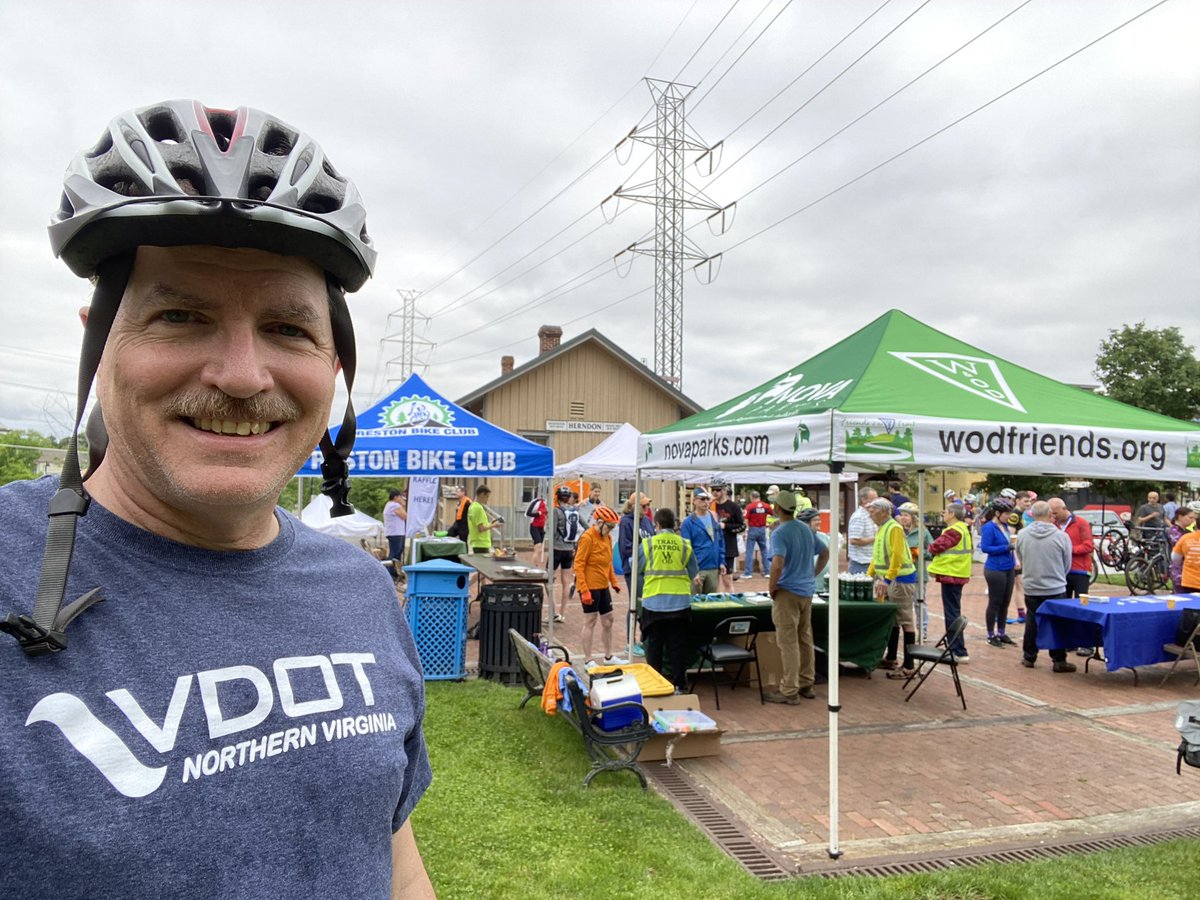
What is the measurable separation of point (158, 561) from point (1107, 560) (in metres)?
22.8

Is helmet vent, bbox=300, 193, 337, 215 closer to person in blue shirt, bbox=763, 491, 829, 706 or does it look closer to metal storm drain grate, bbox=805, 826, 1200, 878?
metal storm drain grate, bbox=805, 826, 1200, 878

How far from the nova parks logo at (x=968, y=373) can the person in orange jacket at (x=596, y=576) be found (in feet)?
12.9

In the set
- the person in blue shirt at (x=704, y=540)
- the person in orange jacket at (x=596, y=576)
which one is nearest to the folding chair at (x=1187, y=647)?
the person in blue shirt at (x=704, y=540)

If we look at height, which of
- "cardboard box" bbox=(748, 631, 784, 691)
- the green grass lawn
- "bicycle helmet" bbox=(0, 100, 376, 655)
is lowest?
the green grass lawn

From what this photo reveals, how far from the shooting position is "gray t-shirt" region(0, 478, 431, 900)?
0.87 meters

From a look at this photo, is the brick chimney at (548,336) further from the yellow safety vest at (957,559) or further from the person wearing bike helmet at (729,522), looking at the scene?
the yellow safety vest at (957,559)

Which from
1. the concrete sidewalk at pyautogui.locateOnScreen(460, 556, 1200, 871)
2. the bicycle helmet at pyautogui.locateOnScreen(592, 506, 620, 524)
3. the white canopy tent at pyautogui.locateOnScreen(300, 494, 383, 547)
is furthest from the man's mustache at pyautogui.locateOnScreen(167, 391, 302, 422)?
the white canopy tent at pyautogui.locateOnScreen(300, 494, 383, 547)

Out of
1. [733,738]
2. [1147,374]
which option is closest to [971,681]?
[733,738]

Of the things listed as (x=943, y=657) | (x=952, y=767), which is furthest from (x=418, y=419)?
(x=952, y=767)

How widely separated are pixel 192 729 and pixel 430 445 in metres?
7.99

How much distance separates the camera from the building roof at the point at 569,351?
24234 mm

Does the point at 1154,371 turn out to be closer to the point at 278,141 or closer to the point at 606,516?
the point at 606,516

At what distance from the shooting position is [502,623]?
8195 mm

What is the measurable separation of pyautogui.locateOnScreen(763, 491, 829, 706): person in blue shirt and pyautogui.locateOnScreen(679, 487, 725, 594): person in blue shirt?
2267mm
